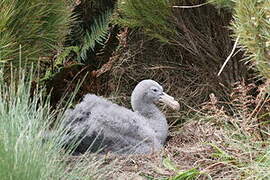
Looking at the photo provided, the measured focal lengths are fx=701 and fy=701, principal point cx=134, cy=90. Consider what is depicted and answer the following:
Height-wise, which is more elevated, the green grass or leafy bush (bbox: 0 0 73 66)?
leafy bush (bbox: 0 0 73 66)

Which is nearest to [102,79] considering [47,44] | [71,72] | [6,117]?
[71,72]

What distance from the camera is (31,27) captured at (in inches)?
224

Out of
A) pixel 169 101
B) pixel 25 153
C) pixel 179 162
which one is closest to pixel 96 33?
pixel 169 101

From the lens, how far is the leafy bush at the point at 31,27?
538 cm

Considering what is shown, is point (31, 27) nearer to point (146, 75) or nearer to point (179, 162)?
point (179, 162)

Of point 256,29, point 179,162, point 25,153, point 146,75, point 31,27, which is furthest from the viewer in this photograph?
point 146,75

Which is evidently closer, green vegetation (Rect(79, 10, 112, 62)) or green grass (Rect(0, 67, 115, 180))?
green grass (Rect(0, 67, 115, 180))

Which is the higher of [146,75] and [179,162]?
[179,162]

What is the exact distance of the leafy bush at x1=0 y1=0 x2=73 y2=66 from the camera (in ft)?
17.6

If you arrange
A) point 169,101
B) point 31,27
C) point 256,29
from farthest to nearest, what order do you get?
point 169,101, point 31,27, point 256,29

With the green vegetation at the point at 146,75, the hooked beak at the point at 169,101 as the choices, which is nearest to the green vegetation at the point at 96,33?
the green vegetation at the point at 146,75

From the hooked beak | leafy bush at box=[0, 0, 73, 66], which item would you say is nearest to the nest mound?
the hooked beak

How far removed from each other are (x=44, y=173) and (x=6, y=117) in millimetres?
459

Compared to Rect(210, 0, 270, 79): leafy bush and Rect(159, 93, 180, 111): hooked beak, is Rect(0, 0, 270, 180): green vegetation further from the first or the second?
Rect(159, 93, 180, 111): hooked beak
